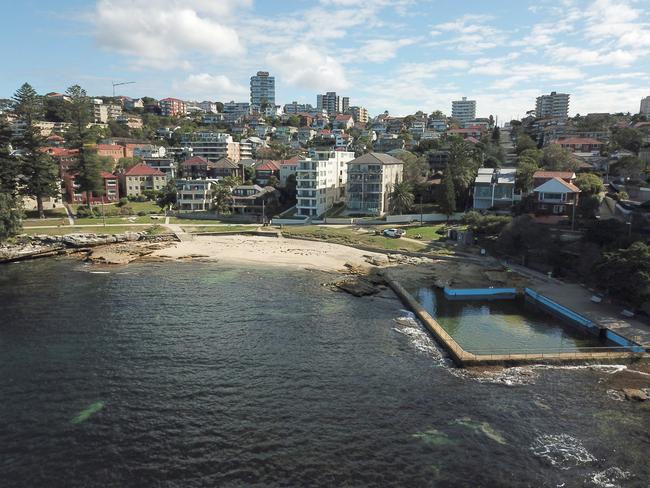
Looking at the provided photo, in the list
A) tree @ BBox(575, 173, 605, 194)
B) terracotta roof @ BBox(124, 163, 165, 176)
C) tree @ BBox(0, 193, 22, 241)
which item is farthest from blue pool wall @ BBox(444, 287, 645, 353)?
terracotta roof @ BBox(124, 163, 165, 176)

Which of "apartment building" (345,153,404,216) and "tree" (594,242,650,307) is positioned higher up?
"apartment building" (345,153,404,216)

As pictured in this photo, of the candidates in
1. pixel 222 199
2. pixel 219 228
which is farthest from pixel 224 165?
pixel 219 228

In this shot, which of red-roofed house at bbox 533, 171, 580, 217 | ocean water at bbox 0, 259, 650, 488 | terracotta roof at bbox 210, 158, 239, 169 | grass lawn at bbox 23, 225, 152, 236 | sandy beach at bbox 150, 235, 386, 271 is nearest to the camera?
ocean water at bbox 0, 259, 650, 488

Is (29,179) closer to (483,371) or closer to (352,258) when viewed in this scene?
(352,258)

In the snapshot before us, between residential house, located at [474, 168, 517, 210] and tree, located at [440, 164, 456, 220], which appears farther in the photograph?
residential house, located at [474, 168, 517, 210]

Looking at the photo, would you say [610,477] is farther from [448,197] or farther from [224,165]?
[224,165]

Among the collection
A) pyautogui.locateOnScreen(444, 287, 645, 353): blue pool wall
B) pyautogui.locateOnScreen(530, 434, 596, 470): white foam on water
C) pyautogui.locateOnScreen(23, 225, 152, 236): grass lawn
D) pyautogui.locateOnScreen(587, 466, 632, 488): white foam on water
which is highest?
pyautogui.locateOnScreen(23, 225, 152, 236): grass lawn

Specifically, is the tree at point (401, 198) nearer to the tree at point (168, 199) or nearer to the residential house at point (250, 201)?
the residential house at point (250, 201)

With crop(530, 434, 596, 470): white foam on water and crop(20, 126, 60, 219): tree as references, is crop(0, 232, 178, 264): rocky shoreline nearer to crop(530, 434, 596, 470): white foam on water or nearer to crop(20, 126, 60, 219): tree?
crop(20, 126, 60, 219): tree
